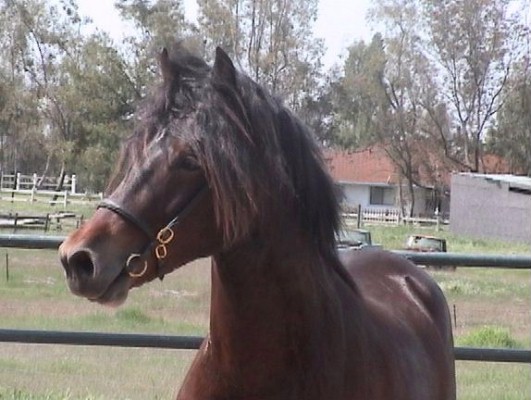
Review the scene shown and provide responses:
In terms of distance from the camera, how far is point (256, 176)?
8.87ft

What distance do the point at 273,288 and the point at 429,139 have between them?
45.8 m

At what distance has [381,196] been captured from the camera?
5822 cm

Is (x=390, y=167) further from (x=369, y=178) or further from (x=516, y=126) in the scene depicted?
(x=516, y=126)

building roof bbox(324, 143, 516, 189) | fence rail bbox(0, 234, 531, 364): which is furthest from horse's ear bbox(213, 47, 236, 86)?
building roof bbox(324, 143, 516, 189)

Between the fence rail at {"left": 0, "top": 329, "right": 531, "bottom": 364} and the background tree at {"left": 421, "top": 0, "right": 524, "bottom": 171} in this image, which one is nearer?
the fence rail at {"left": 0, "top": 329, "right": 531, "bottom": 364}

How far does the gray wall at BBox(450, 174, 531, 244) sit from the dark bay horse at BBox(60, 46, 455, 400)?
35.0 m

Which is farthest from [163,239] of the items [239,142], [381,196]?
[381,196]

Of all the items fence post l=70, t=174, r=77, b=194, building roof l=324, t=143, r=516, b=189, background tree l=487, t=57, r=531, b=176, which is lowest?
fence post l=70, t=174, r=77, b=194

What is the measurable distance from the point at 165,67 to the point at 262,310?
29.8 inches

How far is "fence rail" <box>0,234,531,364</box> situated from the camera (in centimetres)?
496

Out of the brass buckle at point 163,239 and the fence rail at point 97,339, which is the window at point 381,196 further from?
the brass buckle at point 163,239

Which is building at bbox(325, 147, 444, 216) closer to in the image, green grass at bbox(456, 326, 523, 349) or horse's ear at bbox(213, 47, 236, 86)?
green grass at bbox(456, 326, 523, 349)

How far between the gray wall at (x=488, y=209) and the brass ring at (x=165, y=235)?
35.5 meters

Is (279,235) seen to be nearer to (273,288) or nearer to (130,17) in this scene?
(273,288)
